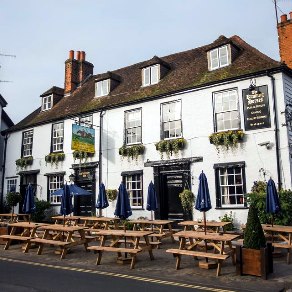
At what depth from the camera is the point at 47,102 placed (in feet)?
81.1

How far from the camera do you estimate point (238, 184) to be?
14.8 meters

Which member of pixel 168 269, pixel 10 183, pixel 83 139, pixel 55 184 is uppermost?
pixel 83 139

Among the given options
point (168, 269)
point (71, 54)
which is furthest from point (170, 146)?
point (71, 54)

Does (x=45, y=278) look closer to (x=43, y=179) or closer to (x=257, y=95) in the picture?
(x=257, y=95)

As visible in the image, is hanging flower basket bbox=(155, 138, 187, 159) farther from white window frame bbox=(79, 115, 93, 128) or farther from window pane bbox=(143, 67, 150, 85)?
white window frame bbox=(79, 115, 93, 128)

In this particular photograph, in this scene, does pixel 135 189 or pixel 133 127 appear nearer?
pixel 135 189

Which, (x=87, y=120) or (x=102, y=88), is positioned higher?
(x=102, y=88)

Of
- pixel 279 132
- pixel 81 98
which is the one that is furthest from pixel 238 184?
pixel 81 98

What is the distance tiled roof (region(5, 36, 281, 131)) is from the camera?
15930 mm

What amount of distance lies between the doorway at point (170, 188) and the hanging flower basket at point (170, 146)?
0.77 metres

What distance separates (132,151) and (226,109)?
5442 millimetres

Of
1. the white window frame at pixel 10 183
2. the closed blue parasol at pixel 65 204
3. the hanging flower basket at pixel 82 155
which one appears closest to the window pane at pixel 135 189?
the hanging flower basket at pixel 82 155

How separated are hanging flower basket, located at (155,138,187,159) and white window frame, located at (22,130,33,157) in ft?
34.9

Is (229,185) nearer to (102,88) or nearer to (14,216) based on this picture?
(102,88)
